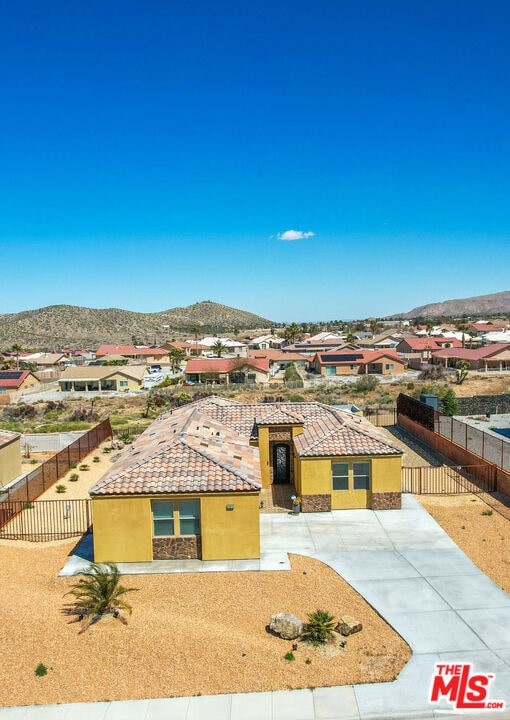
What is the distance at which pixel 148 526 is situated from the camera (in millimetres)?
15766

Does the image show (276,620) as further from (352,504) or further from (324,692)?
(352,504)

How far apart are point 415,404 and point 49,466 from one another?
21.5 meters

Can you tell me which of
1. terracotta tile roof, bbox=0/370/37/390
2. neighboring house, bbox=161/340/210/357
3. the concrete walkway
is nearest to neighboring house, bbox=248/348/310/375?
neighboring house, bbox=161/340/210/357

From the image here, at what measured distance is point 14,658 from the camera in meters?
11.2

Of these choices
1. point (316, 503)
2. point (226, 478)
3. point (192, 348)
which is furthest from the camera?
point (192, 348)

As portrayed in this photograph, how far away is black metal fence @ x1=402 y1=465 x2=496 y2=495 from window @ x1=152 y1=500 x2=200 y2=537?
10.5 metres

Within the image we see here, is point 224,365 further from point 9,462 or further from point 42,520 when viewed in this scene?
point 42,520

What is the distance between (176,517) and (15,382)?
54104mm

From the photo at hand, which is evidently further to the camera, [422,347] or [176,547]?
[422,347]

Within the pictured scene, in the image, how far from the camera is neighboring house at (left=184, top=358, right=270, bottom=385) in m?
67.1

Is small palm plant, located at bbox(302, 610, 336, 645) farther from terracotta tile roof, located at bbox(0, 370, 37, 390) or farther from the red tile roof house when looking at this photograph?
the red tile roof house

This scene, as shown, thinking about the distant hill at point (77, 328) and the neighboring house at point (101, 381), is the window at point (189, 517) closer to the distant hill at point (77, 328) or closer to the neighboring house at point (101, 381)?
the neighboring house at point (101, 381)

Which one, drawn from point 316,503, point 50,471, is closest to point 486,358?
point 316,503

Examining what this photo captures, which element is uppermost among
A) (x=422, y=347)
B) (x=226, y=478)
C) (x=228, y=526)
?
(x=226, y=478)
